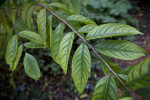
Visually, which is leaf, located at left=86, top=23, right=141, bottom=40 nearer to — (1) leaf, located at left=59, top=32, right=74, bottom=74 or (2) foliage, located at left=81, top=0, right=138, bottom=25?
(1) leaf, located at left=59, top=32, right=74, bottom=74

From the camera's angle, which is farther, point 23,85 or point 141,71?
point 23,85

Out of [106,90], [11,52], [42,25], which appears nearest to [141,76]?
[106,90]

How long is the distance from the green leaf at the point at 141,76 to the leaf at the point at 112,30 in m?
0.15

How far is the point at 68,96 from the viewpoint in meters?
2.53

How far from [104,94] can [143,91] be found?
15 cm

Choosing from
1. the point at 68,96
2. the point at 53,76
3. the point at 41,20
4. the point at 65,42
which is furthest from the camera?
the point at 53,76

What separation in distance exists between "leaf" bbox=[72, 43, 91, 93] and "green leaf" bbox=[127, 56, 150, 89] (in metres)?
0.18

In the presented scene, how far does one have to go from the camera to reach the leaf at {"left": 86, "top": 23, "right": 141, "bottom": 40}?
52 centimetres

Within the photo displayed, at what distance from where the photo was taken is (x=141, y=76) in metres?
0.42

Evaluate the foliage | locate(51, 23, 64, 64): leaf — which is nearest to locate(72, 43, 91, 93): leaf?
locate(51, 23, 64, 64): leaf

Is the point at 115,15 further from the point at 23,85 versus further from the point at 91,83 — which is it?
the point at 23,85

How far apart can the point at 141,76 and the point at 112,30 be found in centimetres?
23

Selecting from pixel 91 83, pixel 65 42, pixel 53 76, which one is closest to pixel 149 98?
pixel 65 42

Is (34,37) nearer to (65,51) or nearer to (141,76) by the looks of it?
(65,51)
